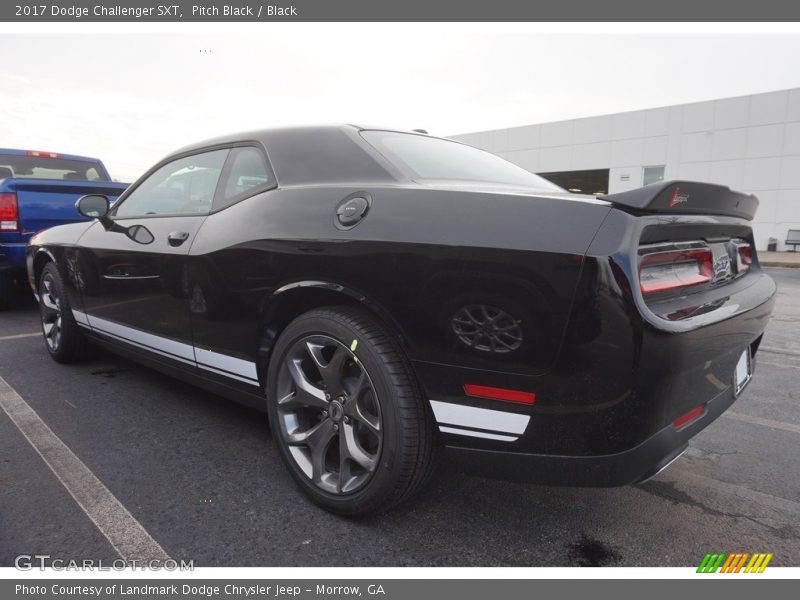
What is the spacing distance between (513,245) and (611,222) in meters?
0.28

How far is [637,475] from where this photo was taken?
1556 mm

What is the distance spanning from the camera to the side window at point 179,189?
8.79ft

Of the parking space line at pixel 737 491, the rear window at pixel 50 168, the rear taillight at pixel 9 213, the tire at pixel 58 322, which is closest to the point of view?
the parking space line at pixel 737 491

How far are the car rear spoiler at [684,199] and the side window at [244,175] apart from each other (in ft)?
4.83

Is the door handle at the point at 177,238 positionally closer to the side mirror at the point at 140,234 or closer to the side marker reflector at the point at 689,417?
the side mirror at the point at 140,234

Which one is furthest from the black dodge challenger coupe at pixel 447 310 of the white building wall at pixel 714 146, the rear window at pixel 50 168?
the white building wall at pixel 714 146

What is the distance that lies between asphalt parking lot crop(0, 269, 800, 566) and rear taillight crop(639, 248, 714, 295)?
0.92m

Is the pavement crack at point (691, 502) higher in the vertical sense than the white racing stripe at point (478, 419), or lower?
lower

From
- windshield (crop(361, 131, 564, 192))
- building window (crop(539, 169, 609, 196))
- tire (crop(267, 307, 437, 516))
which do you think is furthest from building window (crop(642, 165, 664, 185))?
tire (crop(267, 307, 437, 516))

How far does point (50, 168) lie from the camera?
310 inches

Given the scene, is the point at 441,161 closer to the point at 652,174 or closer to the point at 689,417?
the point at 689,417

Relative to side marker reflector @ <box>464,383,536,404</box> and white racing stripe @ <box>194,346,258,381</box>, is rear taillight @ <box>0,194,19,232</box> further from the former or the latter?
side marker reflector @ <box>464,383,536,404</box>

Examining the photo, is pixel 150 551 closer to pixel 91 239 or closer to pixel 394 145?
→ pixel 394 145
